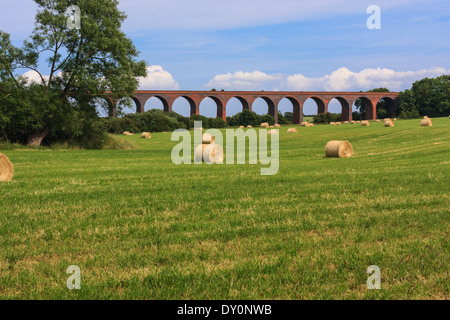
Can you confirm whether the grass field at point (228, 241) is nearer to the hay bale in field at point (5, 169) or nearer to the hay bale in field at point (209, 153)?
the hay bale in field at point (5, 169)

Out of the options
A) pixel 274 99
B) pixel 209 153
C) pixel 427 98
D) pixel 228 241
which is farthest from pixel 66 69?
pixel 427 98

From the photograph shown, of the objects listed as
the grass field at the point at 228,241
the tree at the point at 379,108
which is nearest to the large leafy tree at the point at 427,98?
the tree at the point at 379,108

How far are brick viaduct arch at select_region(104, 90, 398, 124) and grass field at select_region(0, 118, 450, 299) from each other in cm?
8839

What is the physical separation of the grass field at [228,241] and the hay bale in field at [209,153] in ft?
29.9

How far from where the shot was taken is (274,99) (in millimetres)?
110625

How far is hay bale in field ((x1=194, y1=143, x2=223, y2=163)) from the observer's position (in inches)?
806

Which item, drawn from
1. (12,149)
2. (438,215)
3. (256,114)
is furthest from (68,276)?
(256,114)

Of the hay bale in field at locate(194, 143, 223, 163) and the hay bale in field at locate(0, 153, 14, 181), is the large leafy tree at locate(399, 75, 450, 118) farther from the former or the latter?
the hay bale in field at locate(0, 153, 14, 181)

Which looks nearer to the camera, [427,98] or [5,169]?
[5,169]

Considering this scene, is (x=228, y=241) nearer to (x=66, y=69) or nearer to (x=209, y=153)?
(x=209, y=153)

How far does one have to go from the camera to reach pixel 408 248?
5.67 m

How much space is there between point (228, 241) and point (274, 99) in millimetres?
106787

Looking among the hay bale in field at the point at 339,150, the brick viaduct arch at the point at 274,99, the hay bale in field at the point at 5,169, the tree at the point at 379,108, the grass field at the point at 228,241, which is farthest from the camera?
the tree at the point at 379,108

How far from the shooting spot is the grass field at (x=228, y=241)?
4.58m
